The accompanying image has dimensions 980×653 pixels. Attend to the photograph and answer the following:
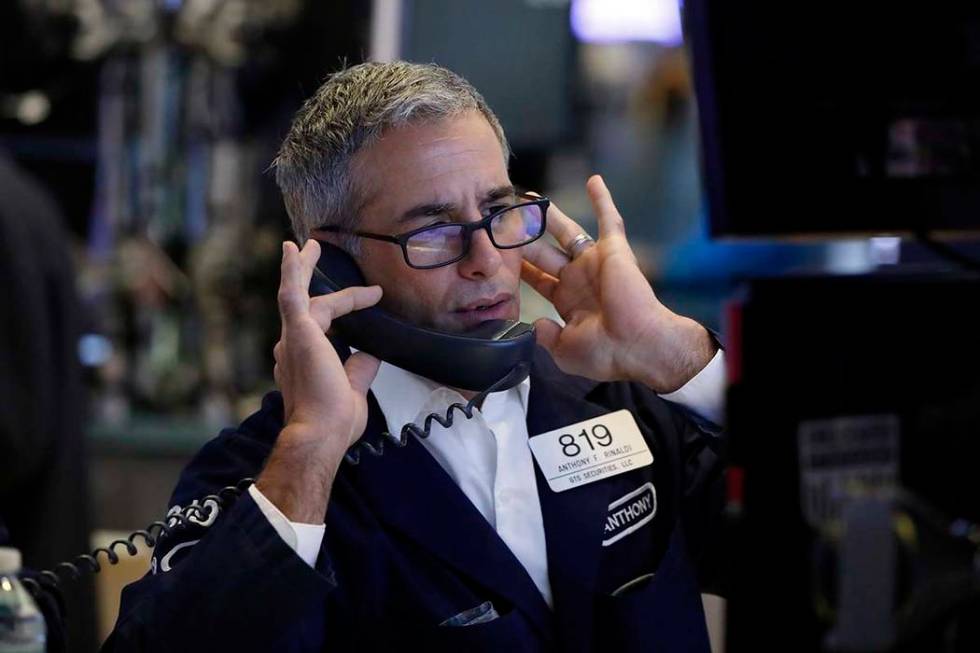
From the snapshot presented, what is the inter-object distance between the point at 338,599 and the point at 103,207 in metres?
3.01

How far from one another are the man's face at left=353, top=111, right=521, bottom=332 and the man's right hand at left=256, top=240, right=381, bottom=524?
15 cm

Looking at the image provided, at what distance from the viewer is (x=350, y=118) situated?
1.66 metres

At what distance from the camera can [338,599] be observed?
1517 millimetres

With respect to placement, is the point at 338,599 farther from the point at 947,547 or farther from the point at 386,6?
the point at 386,6

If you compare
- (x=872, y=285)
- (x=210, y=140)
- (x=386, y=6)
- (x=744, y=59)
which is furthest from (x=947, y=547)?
(x=210, y=140)

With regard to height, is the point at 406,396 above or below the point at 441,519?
above

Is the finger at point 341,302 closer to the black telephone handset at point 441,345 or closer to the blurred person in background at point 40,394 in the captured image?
the black telephone handset at point 441,345

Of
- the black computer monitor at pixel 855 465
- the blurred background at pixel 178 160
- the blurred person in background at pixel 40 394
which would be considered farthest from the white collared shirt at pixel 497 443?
the blurred background at pixel 178 160

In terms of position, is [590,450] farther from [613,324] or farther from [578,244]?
[578,244]

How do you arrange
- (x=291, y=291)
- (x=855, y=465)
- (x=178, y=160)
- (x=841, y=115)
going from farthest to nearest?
(x=178, y=160)
(x=291, y=291)
(x=841, y=115)
(x=855, y=465)

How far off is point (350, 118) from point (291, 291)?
0.95 ft

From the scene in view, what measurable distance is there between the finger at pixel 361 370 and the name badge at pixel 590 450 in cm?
24

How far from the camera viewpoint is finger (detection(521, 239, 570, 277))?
1.83 metres

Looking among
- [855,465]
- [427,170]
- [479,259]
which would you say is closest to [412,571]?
[479,259]
